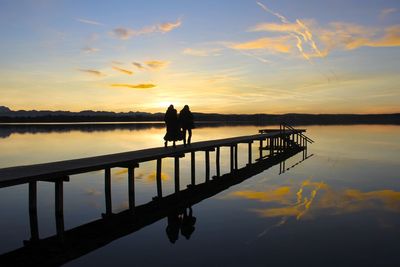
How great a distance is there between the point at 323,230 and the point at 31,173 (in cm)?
933

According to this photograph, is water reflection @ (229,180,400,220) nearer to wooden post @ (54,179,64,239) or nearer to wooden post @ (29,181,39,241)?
wooden post @ (54,179,64,239)

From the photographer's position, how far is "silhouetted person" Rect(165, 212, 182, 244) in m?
12.4

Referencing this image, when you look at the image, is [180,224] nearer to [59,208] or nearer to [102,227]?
[102,227]

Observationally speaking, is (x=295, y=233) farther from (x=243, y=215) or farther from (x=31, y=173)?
(x=31, y=173)

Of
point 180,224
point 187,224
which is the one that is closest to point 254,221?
point 187,224

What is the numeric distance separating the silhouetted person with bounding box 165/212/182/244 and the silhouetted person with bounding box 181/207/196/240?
6.5 inches

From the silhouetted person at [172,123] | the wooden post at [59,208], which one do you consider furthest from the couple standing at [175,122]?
the wooden post at [59,208]

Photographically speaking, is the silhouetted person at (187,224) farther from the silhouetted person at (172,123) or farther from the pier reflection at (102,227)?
the silhouetted person at (172,123)

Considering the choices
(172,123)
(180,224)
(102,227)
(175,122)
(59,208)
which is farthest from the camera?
(175,122)

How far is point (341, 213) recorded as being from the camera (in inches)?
603

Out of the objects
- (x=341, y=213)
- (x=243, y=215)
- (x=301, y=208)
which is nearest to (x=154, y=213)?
(x=243, y=215)

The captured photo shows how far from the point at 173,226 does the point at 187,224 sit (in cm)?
57

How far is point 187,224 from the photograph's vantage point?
13.8 metres

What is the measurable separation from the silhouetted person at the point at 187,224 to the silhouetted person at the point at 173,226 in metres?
0.17
